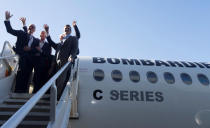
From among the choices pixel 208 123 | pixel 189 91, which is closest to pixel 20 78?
pixel 189 91

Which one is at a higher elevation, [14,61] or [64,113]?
[14,61]

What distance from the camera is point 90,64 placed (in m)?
8.97

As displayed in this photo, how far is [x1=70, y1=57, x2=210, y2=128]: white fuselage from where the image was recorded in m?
7.82

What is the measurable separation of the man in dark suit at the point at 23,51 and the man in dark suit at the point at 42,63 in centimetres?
20

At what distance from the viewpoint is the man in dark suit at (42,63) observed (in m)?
6.38

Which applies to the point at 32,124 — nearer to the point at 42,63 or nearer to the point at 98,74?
the point at 42,63

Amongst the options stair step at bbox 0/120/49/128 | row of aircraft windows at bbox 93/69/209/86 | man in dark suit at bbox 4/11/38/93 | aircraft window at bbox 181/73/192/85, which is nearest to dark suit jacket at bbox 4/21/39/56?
man in dark suit at bbox 4/11/38/93

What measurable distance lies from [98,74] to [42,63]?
2.55m

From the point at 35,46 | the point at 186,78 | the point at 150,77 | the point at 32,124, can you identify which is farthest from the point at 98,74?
the point at 32,124

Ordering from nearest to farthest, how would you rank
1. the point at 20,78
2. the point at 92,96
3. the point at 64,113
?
the point at 64,113, the point at 20,78, the point at 92,96

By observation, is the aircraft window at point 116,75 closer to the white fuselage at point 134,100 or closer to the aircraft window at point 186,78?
the white fuselage at point 134,100

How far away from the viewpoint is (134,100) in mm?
8211

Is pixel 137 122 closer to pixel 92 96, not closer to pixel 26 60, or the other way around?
pixel 92 96

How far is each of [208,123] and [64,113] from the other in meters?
6.57
